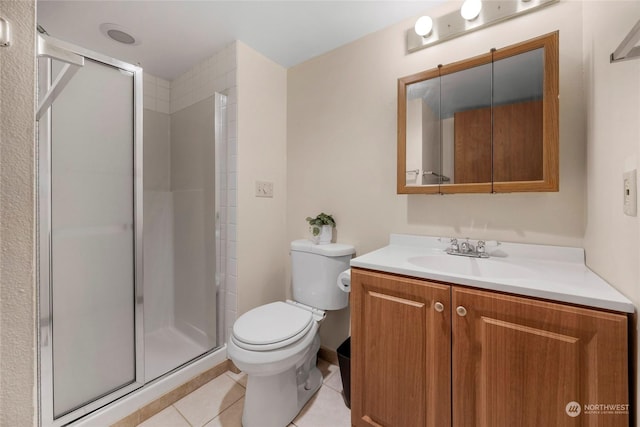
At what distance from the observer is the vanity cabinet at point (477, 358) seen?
68 centimetres

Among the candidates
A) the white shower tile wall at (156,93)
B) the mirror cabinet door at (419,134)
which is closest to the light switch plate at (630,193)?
the mirror cabinet door at (419,134)

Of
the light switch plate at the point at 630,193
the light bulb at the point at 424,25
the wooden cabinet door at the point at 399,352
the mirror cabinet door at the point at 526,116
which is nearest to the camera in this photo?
the light switch plate at the point at 630,193

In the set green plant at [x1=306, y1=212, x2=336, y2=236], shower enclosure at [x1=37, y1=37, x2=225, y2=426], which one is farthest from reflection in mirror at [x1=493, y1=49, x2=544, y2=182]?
shower enclosure at [x1=37, y1=37, x2=225, y2=426]

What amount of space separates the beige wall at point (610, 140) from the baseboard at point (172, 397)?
1893mm

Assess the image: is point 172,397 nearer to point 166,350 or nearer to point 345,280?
point 166,350

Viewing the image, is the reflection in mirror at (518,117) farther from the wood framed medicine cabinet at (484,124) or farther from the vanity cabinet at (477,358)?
the vanity cabinet at (477,358)

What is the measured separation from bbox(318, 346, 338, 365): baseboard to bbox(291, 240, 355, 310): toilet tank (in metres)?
0.43

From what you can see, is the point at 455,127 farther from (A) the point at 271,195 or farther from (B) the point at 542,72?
(A) the point at 271,195

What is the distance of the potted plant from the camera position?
167 cm

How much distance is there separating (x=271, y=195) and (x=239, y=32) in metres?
1.04

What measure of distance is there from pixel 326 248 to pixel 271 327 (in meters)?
0.53

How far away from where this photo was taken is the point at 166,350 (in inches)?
71.2

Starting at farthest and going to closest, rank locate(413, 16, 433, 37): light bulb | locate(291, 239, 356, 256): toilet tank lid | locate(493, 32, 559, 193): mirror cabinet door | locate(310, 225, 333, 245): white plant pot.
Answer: locate(310, 225, 333, 245): white plant pot
locate(291, 239, 356, 256): toilet tank lid
locate(413, 16, 433, 37): light bulb
locate(493, 32, 559, 193): mirror cabinet door

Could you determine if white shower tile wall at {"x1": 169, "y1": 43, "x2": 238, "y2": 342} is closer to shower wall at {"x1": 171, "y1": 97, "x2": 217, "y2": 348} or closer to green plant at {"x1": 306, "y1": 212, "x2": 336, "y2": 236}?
shower wall at {"x1": 171, "y1": 97, "x2": 217, "y2": 348}
